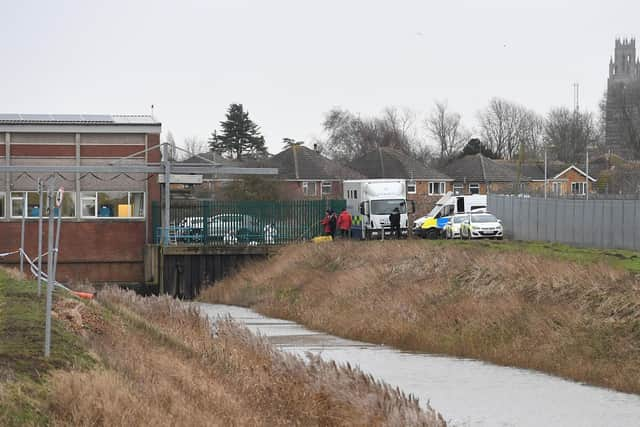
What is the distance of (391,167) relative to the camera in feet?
370

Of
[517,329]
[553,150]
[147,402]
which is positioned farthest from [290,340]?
[553,150]

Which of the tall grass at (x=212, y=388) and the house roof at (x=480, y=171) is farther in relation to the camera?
the house roof at (x=480, y=171)

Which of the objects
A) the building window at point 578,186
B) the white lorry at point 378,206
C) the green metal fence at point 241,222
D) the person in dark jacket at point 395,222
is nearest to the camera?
the green metal fence at point 241,222

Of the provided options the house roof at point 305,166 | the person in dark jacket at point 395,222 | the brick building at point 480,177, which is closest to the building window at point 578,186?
the brick building at point 480,177

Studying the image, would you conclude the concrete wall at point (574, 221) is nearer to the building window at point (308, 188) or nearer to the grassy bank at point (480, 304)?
the grassy bank at point (480, 304)

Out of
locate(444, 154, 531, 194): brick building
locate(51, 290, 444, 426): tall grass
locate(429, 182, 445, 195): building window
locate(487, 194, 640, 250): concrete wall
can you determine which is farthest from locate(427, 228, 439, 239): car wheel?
locate(444, 154, 531, 194): brick building

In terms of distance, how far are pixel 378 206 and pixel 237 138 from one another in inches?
3380

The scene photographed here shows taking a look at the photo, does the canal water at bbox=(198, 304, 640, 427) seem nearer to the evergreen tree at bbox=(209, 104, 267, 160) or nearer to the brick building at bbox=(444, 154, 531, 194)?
the brick building at bbox=(444, 154, 531, 194)

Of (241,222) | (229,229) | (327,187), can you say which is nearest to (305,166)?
(327,187)

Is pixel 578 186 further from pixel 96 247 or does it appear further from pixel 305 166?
pixel 96 247

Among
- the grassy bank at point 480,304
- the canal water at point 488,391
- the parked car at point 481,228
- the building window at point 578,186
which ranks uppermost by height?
the building window at point 578,186

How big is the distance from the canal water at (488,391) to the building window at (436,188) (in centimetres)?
8382

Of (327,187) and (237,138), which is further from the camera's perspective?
(237,138)

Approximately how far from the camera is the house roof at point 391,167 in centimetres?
11188
